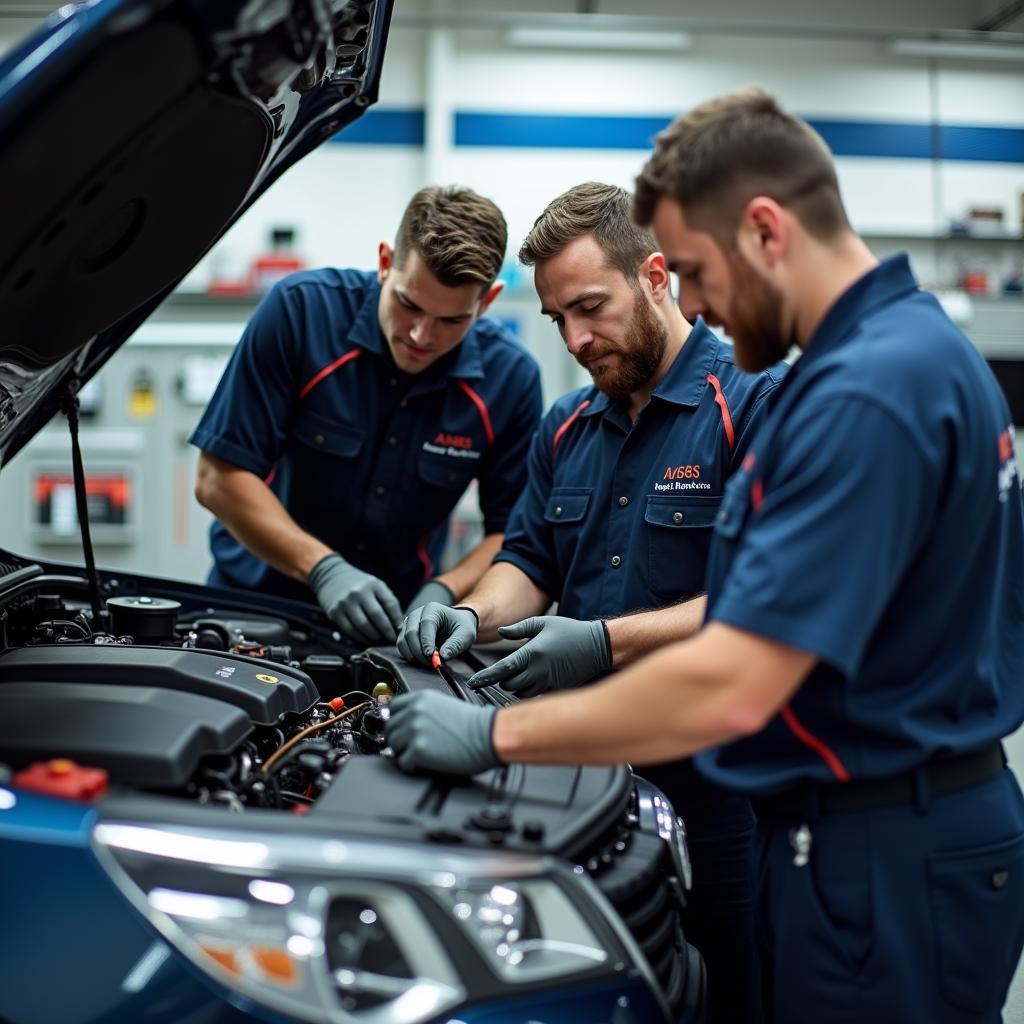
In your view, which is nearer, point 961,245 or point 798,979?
point 798,979

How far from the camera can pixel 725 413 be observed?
5.63ft

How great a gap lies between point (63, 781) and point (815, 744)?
0.74 meters

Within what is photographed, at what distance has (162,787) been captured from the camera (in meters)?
1.13

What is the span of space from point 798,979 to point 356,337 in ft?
5.20

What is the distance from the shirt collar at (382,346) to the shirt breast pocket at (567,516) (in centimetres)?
49

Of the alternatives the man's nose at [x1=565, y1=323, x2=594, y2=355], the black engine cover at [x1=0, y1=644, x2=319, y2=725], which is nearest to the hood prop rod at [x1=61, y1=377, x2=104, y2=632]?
the black engine cover at [x1=0, y1=644, x2=319, y2=725]

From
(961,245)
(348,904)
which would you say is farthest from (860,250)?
(961,245)

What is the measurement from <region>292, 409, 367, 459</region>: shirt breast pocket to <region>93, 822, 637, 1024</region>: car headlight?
1410mm

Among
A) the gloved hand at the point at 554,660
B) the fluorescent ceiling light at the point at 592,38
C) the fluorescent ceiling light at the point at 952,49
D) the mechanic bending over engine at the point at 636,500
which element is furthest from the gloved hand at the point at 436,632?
the fluorescent ceiling light at the point at 952,49

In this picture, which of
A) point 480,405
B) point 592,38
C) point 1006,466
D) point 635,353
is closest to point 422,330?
point 480,405

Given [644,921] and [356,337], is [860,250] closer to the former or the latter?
[644,921]

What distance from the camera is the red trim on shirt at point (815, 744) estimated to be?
1.07 meters

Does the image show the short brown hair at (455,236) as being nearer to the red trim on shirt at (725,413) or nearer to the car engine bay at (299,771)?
the red trim on shirt at (725,413)

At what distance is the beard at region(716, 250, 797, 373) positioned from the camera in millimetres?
1079
